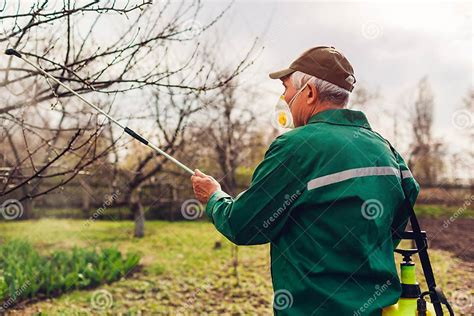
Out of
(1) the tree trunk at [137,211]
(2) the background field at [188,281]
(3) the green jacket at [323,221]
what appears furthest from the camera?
(1) the tree trunk at [137,211]

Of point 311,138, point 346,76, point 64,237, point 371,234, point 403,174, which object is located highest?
point 346,76

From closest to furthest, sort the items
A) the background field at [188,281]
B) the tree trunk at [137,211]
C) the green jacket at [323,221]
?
the green jacket at [323,221] → the background field at [188,281] → the tree trunk at [137,211]

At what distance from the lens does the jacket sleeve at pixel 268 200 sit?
72.2 inches

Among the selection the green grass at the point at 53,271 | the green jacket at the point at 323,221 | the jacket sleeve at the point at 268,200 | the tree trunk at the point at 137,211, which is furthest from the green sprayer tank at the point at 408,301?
the tree trunk at the point at 137,211

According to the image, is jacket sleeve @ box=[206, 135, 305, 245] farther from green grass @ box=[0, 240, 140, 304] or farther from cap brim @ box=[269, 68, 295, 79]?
green grass @ box=[0, 240, 140, 304]

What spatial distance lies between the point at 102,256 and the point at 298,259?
664cm

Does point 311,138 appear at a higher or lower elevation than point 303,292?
higher

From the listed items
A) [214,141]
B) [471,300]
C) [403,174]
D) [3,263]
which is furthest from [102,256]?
[403,174]

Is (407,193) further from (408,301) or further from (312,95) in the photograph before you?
(312,95)

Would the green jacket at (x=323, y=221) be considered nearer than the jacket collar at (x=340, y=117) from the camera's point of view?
Yes

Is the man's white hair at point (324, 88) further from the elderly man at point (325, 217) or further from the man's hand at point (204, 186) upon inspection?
the man's hand at point (204, 186)

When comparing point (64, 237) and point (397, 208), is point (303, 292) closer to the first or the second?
point (397, 208)

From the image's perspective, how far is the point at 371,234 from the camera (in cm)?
184

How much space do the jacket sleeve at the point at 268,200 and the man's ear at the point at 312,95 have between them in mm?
243
